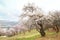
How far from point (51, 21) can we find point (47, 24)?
43cm

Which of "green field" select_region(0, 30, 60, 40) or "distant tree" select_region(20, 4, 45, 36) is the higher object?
"distant tree" select_region(20, 4, 45, 36)

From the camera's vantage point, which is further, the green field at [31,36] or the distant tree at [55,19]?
the distant tree at [55,19]

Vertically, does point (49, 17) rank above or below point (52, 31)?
above

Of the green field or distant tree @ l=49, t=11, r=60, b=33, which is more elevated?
distant tree @ l=49, t=11, r=60, b=33

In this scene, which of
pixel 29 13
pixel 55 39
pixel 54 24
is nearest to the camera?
pixel 55 39

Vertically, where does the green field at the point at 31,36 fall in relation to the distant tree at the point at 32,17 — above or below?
below

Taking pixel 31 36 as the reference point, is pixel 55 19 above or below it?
above

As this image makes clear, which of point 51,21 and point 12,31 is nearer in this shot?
point 51,21

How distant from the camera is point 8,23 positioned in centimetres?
1064

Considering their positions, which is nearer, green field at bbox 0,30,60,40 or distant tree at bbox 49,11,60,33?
green field at bbox 0,30,60,40

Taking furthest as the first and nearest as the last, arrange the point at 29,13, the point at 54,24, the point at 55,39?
the point at 54,24, the point at 29,13, the point at 55,39

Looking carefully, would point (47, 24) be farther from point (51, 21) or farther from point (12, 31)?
point (12, 31)

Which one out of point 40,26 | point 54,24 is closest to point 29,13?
point 40,26

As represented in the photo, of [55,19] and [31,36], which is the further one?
[55,19]
